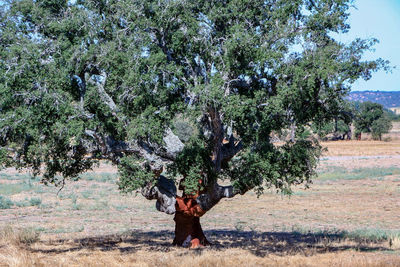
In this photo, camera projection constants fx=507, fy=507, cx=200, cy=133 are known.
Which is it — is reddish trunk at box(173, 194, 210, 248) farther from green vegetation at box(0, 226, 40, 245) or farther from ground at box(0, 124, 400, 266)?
green vegetation at box(0, 226, 40, 245)

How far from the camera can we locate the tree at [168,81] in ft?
38.1

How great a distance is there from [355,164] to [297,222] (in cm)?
3473

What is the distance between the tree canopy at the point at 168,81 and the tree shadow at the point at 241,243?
8.54 ft

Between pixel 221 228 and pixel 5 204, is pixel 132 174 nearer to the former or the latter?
pixel 221 228

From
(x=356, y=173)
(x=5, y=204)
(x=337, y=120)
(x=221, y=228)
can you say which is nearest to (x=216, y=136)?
(x=337, y=120)

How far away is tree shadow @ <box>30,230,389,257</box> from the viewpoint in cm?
1449

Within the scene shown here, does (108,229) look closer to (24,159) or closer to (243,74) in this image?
(24,159)

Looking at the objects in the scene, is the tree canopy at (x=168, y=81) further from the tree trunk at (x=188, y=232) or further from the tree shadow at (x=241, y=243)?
the tree shadow at (x=241, y=243)

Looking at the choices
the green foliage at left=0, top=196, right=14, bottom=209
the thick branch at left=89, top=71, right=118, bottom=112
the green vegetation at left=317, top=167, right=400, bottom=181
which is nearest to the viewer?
the thick branch at left=89, top=71, right=118, bottom=112

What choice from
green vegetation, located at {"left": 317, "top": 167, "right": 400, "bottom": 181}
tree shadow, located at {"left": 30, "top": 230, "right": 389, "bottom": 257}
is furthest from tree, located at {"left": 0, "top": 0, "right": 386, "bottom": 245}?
green vegetation, located at {"left": 317, "top": 167, "right": 400, "bottom": 181}

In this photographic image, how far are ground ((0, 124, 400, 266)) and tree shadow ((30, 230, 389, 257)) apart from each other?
0.11 ft

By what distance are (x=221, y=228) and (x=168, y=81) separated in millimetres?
10610

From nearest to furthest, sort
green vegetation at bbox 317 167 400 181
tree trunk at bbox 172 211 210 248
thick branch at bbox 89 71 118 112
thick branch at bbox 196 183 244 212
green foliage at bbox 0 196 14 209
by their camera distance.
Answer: thick branch at bbox 89 71 118 112
thick branch at bbox 196 183 244 212
tree trunk at bbox 172 211 210 248
green foliage at bbox 0 196 14 209
green vegetation at bbox 317 167 400 181

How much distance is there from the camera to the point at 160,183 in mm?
14234
